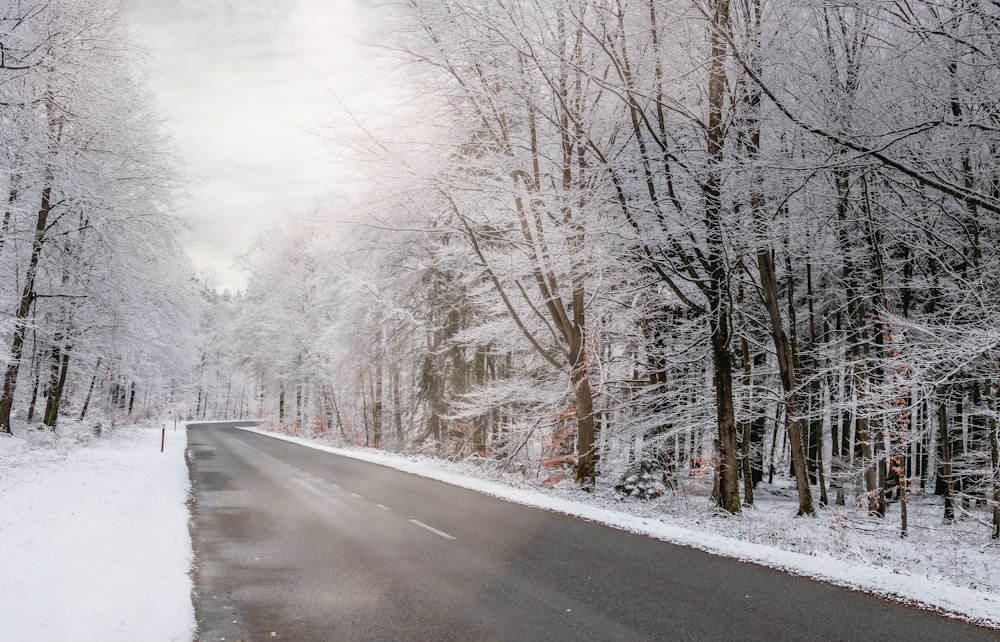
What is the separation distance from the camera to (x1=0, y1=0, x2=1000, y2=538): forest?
934 centimetres

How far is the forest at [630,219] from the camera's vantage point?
934 centimetres

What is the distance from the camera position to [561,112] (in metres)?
14.8

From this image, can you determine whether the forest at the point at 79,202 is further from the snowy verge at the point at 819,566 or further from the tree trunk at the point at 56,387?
the snowy verge at the point at 819,566

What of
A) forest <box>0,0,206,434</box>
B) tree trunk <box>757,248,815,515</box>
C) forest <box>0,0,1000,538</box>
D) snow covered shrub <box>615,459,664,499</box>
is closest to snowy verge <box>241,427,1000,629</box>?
snow covered shrub <box>615,459,664,499</box>

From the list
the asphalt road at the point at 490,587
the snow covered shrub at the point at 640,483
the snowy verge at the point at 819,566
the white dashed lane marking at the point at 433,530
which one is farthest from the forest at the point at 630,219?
the white dashed lane marking at the point at 433,530

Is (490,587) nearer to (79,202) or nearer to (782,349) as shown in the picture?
(782,349)

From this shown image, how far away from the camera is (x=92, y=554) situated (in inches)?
287

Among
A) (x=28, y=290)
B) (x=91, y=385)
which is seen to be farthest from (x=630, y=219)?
(x=91, y=385)

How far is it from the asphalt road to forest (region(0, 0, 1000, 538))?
376 cm

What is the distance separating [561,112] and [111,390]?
45.8 meters

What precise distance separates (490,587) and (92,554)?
4.86 m

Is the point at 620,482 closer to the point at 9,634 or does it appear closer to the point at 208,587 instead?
the point at 208,587

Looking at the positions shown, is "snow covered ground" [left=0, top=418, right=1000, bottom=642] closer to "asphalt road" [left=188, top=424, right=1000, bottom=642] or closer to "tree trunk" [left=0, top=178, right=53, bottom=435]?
"asphalt road" [left=188, top=424, right=1000, bottom=642]

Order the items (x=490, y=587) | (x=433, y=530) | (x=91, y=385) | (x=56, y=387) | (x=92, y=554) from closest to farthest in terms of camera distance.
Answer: (x=490, y=587), (x=92, y=554), (x=433, y=530), (x=56, y=387), (x=91, y=385)
